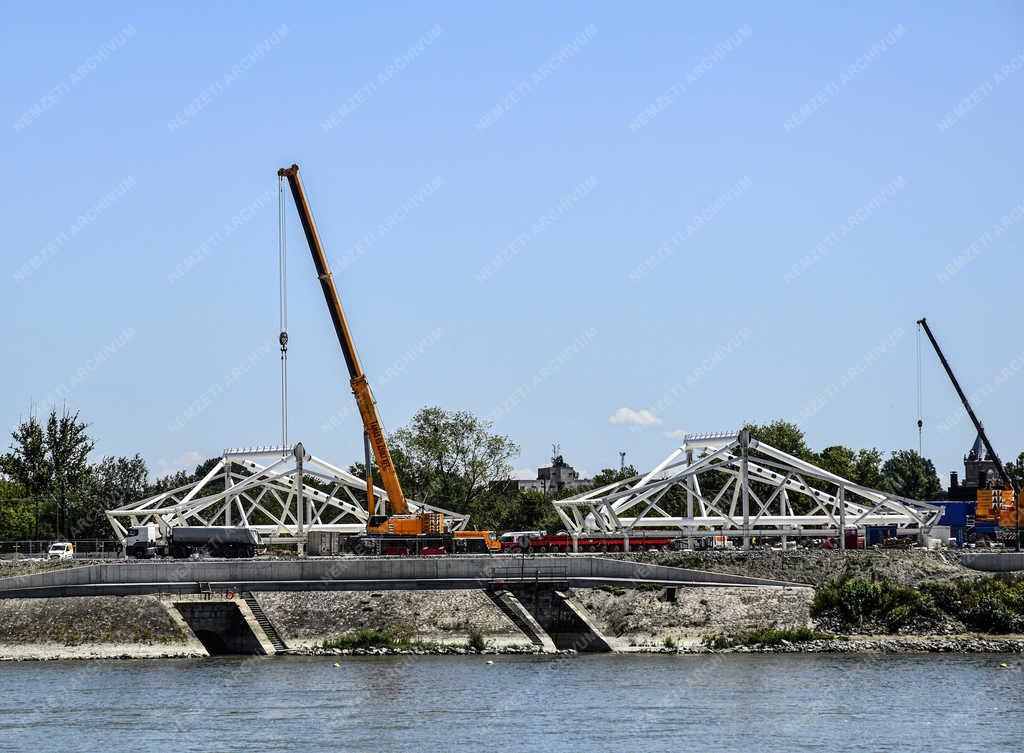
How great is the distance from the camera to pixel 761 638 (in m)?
69.4

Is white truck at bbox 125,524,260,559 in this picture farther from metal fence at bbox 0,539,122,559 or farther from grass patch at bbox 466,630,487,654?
grass patch at bbox 466,630,487,654

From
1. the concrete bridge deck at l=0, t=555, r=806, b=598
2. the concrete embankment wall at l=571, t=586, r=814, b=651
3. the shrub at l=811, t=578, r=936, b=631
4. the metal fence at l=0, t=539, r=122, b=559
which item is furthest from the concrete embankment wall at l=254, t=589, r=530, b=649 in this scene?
the metal fence at l=0, t=539, r=122, b=559

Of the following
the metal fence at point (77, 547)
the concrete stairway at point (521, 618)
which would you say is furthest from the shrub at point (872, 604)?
the metal fence at point (77, 547)

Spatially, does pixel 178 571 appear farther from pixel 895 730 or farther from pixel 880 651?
pixel 895 730

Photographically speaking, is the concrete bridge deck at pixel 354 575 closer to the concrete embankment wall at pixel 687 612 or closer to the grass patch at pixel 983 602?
the concrete embankment wall at pixel 687 612

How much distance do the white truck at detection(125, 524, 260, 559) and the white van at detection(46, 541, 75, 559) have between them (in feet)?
14.6

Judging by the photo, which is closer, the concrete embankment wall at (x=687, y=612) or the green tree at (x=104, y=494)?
the concrete embankment wall at (x=687, y=612)

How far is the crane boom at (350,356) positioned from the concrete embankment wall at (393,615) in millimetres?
13869

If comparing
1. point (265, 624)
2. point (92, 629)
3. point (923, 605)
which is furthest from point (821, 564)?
point (92, 629)

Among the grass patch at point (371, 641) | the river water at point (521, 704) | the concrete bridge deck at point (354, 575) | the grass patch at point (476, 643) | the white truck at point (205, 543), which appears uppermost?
the white truck at point (205, 543)

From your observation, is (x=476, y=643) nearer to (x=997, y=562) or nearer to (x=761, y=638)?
(x=761, y=638)

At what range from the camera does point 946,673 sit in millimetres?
60969

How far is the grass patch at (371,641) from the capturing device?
228 ft

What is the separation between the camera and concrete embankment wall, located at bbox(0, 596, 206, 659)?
69.0m
